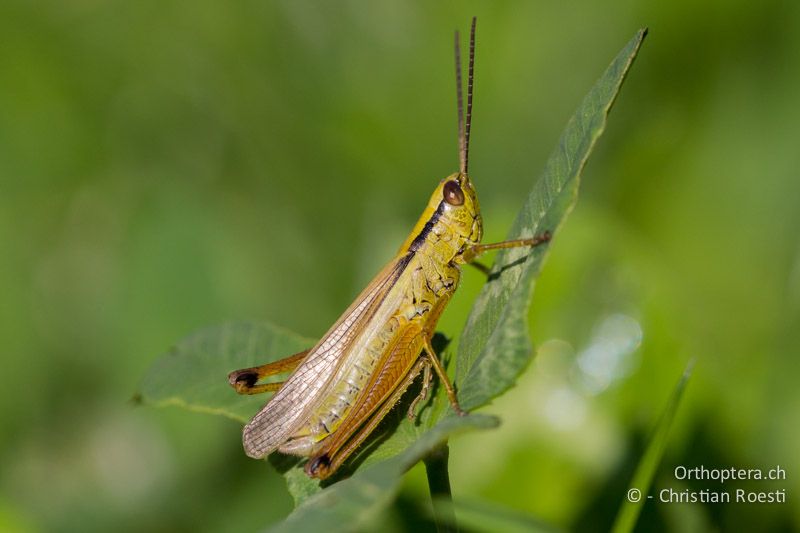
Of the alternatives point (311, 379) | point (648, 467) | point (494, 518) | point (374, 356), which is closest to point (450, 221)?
point (374, 356)

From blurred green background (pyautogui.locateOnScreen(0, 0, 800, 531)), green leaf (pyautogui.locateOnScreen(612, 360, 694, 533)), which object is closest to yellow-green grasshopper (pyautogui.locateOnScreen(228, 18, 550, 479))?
blurred green background (pyautogui.locateOnScreen(0, 0, 800, 531))

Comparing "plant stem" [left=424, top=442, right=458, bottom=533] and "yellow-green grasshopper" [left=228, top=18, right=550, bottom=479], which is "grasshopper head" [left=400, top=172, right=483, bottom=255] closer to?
"yellow-green grasshopper" [left=228, top=18, right=550, bottom=479]

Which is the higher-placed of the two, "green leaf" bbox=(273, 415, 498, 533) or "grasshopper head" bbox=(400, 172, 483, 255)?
"grasshopper head" bbox=(400, 172, 483, 255)

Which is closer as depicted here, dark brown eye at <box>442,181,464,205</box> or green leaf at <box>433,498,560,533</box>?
green leaf at <box>433,498,560,533</box>

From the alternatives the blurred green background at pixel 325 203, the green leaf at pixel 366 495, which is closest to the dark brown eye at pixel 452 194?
the blurred green background at pixel 325 203

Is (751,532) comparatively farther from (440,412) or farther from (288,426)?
(288,426)

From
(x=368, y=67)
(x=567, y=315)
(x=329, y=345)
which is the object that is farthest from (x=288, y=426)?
(x=368, y=67)

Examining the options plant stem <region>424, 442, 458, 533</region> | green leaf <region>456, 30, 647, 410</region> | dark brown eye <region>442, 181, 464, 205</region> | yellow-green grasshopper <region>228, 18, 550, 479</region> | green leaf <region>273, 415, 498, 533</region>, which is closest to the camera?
green leaf <region>273, 415, 498, 533</region>
